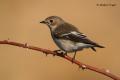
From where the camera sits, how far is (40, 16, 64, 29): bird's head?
138 centimetres

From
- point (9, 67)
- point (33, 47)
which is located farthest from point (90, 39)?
point (9, 67)

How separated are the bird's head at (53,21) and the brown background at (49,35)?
2 centimetres

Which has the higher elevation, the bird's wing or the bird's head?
the bird's head

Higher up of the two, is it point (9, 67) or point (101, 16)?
point (101, 16)

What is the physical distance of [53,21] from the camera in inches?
54.7

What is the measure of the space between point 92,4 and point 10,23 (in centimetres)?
26

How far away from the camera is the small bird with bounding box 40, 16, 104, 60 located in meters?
1.35

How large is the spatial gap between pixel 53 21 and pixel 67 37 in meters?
0.07

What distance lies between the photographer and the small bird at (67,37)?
53.0 inches

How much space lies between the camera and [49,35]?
142 cm

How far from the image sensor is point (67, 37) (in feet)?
4.45

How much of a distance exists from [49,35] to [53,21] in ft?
0.17

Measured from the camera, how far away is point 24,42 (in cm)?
147

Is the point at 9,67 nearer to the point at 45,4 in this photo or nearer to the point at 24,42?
the point at 24,42
